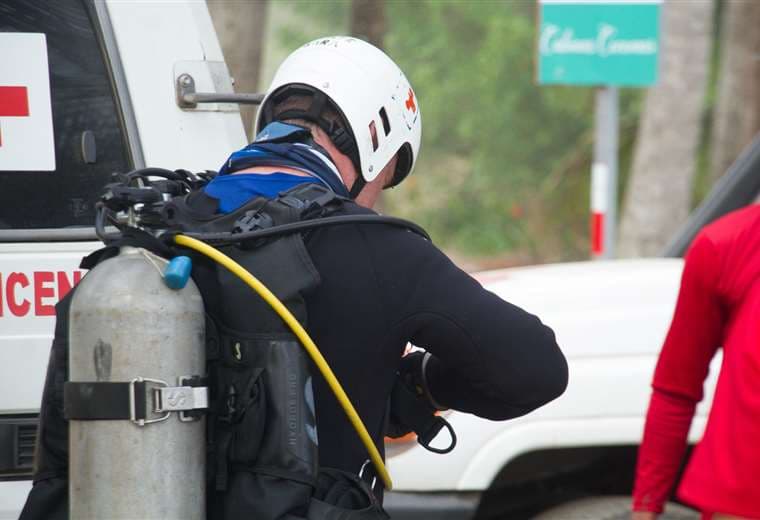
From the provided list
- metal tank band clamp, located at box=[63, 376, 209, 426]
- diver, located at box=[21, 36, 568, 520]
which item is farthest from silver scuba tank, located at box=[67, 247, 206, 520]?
diver, located at box=[21, 36, 568, 520]

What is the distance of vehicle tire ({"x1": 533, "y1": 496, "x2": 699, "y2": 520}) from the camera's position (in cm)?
392

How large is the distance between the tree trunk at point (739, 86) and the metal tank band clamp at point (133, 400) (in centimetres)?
944

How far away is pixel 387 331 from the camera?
88.9 inches

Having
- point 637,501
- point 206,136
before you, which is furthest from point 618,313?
point 206,136

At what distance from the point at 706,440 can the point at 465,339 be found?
812mm

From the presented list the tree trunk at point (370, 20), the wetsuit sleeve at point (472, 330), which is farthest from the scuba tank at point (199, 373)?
the tree trunk at point (370, 20)

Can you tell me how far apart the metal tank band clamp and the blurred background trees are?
963 cm

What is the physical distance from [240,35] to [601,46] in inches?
102

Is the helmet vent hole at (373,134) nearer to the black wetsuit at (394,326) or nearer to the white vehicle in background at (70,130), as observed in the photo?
the black wetsuit at (394,326)

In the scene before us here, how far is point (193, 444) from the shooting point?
2.18 metres

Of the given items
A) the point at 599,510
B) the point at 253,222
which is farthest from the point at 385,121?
the point at 599,510

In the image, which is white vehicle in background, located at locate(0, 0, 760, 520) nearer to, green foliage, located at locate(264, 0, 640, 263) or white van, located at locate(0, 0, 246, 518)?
white van, located at locate(0, 0, 246, 518)

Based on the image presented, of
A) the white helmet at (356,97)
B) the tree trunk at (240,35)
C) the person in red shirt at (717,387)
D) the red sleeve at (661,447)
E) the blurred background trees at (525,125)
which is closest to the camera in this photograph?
the white helmet at (356,97)

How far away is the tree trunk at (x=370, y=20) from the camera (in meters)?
7.99
